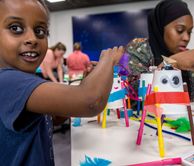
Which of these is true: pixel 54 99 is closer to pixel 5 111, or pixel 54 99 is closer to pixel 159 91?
pixel 5 111

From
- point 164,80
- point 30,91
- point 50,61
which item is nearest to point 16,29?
point 30,91

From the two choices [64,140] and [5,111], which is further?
[64,140]

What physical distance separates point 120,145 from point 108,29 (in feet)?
20.7

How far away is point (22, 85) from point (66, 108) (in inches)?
3.7

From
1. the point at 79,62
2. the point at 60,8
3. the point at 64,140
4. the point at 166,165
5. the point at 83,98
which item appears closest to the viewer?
the point at 83,98

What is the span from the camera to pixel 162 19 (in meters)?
1.49

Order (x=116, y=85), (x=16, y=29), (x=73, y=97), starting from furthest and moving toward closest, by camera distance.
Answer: (x=116, y=85) → (x=16, y=29) → (x=73, y=97)

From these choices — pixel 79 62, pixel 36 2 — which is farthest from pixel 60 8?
pixel 36 2

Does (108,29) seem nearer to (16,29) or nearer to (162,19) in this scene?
(162,19)

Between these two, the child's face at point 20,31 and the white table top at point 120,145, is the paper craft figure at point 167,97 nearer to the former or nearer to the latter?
the white table top at point 120,145

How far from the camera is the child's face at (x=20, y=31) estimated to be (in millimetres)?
542

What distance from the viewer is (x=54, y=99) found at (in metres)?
0.45

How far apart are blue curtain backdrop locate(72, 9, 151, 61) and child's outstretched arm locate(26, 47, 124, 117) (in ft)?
20.3

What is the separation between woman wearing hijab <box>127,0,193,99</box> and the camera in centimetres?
141
